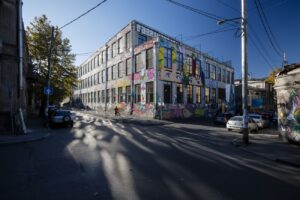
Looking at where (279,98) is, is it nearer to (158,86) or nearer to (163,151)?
(163,151)

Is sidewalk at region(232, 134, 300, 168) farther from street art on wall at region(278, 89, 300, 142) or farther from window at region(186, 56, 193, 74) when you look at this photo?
window at region(186, 56, 193, 74)

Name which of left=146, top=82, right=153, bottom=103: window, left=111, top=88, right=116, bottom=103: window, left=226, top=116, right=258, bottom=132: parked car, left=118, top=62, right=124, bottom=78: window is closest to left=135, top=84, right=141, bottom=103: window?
left=146, top=82, right=153, bottom=103: window

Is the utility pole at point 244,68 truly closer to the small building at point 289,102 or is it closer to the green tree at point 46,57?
the small building at point 289,102

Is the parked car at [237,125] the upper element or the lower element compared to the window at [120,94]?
lower

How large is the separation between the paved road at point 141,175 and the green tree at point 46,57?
67.1 ft

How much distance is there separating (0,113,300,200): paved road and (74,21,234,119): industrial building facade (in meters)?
17.6

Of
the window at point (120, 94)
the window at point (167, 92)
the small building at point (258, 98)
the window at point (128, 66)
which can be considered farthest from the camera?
the small building at point (258, 98)

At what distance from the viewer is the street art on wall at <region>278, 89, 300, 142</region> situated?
11.0m

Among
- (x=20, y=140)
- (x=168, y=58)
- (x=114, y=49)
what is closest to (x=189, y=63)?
(x=168, y=58)

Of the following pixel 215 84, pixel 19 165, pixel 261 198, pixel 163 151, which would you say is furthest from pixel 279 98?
pixel 215 84

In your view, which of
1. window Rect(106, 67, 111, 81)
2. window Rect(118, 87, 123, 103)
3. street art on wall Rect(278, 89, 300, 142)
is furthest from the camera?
window Rect(106, 67, 111, 81)

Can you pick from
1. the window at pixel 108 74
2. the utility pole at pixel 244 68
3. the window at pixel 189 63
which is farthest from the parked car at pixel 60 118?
the window at pixel 108 74

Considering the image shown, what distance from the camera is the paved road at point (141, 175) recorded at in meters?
4.65

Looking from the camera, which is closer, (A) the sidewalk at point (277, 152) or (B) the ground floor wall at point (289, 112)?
(A) the sidewalk at point (277, 152)
